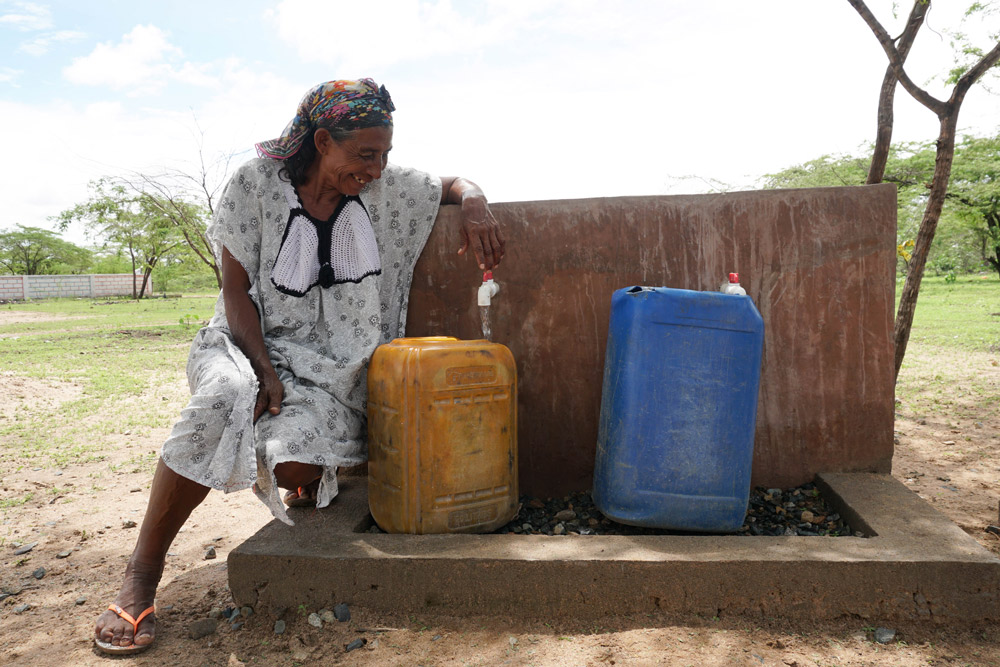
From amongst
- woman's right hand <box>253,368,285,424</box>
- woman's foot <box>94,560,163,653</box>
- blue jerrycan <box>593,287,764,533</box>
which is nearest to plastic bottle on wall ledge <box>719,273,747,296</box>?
blue jerrycan <box>593,287,764,533</box>

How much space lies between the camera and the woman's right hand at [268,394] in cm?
194

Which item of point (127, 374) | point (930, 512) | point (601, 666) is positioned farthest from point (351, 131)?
point (127, 374)

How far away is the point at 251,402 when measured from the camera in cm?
186

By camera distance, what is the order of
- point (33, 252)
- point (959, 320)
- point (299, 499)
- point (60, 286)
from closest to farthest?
point (299, 499)
point (959, 320)
point (60, 286)
point (33, 252)

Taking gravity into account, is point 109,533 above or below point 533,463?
below

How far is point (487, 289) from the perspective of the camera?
2.31 metres

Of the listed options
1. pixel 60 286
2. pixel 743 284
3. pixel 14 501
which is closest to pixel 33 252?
pixel 60 286

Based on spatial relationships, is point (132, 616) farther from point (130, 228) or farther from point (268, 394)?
point (130, 228)

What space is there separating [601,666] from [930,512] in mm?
1252

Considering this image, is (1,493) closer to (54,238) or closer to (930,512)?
(930,512)

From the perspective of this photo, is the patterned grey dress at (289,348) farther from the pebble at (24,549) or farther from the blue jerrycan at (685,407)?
the pebble at (24,549)

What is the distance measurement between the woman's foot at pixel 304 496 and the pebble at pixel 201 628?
0.50m

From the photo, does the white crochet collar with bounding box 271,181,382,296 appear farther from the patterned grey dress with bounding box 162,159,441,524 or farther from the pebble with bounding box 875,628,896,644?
the pebble with bounding box 875,628,896,644

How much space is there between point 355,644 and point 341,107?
1.62 meters
